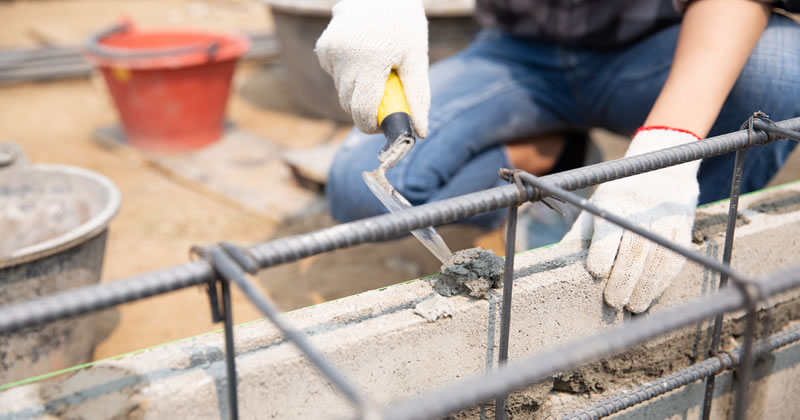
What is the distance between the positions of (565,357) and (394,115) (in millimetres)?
862

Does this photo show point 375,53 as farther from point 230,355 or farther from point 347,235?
point 230,355

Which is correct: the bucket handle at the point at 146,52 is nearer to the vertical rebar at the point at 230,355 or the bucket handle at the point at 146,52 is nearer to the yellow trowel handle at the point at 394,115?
the yellow trowel handle at the point at 394,115

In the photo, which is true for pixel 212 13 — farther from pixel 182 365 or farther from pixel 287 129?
pixel 182 365

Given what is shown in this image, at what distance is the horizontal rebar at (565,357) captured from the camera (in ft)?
2.21

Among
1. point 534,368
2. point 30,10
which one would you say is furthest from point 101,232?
point 30,10

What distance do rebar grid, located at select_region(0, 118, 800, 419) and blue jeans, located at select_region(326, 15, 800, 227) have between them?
0.59 metres

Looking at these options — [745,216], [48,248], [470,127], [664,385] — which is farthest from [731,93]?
[48,248]

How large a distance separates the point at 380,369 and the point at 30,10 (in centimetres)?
739

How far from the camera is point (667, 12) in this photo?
191 centimetres

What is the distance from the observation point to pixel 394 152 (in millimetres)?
1395

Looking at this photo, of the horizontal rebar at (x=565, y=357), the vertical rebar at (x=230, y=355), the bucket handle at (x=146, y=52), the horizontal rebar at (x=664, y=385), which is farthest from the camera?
the bucket handle at (x=146, y=52)

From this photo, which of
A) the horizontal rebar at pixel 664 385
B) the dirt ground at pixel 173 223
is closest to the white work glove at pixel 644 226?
the horizontal rebar at pixel 664 385

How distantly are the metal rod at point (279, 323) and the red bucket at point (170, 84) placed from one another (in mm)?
3123

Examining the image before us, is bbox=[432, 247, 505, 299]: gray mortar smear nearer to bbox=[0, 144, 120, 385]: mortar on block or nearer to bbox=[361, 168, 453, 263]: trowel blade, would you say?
bbox=[361, 168, 453, 263]: trowel blade
